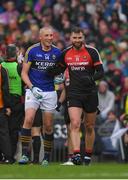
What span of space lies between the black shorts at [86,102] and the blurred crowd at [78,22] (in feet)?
27.1

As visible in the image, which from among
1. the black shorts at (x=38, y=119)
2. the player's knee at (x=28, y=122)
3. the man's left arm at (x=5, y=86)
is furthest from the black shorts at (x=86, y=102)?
the man's left arm at (x=5, y=86)

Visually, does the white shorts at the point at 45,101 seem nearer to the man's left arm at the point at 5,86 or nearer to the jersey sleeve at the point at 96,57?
the man's left arm at the point at 5,86

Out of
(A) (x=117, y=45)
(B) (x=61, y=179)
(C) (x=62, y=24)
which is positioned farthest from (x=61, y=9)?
(B) (x=61, y=179)

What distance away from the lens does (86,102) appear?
61.7ft

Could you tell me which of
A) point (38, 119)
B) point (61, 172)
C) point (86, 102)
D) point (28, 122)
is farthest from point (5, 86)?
point (61, 172)

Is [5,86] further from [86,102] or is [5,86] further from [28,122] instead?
[86,102]

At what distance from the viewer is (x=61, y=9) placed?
31.2 m

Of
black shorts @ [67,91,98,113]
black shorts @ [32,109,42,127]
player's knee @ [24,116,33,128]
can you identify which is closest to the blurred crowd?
black shorts @ [32,109,42,127]

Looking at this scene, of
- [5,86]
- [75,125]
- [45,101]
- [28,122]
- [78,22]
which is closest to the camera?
[75,125]

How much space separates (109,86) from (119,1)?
15.4 ft

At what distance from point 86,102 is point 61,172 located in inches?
129

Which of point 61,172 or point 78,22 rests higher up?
point 78,22

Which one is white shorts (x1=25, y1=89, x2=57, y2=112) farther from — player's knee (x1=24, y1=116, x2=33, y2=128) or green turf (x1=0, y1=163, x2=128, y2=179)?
green turf (x1=0, y1=163, x2=128, y2=179)

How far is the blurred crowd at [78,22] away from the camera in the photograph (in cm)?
2825
